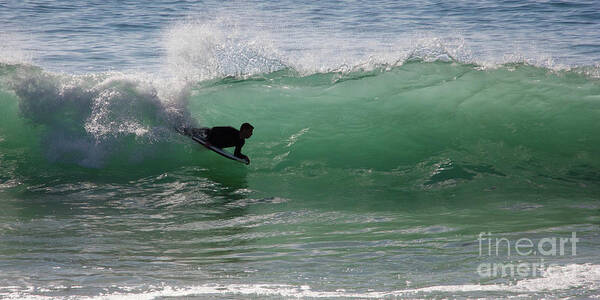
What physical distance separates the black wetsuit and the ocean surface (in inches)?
18.4

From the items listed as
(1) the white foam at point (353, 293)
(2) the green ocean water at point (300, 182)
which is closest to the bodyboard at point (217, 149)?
(2) the green ocean water at point (300, 182)

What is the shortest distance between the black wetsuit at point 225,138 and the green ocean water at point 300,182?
1.54 ft

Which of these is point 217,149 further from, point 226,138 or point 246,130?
point 246,130

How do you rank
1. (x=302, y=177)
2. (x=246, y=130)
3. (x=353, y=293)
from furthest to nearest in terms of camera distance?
(x=302, y=177)
(x=246, y=130)
(x=353, y=293)

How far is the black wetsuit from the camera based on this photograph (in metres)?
7.81

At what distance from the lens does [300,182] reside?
795 centimetres

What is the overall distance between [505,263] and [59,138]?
659 centimetres

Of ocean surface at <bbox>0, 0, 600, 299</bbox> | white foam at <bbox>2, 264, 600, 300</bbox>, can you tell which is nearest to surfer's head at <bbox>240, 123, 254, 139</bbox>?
ocean surface at <bbox>0, 0, 600, 299</bbox>

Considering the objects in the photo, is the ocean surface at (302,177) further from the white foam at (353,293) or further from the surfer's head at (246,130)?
the surfer's head at (246,130)

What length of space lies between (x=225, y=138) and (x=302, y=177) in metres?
1.12

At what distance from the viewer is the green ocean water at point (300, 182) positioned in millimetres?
4775

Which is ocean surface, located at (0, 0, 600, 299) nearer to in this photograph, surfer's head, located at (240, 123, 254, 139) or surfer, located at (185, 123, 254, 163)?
surfer, located at (185, 123, 254, 163)

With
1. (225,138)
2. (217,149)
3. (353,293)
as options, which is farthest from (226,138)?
(353,293)

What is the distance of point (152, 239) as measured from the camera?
582 cm
